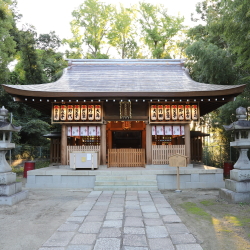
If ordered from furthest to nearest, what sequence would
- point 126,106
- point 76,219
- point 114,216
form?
point 126,106 < point 114,216 < point 76,219

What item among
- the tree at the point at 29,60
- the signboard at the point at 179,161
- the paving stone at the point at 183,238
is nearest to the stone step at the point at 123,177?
the signboard at the point at 179,161

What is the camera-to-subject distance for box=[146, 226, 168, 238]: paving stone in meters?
4.16

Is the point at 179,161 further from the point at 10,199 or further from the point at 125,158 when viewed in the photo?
the point at 10,199

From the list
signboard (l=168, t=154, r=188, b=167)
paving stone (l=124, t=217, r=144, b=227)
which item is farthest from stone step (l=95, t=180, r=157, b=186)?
paving stone (l=124, t=217, r=144, b=227)

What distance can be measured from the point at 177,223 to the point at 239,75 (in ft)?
38.9

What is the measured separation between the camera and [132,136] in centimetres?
1628

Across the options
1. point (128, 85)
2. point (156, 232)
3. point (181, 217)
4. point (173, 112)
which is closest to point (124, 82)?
point (128, 85)

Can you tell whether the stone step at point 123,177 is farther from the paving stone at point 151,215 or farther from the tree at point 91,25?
the tree at point 91,25

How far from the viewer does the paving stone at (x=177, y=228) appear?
14.3 feet

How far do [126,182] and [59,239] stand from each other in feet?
17.5

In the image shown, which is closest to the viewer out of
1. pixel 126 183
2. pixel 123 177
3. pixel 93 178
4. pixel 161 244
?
pixel 161 244

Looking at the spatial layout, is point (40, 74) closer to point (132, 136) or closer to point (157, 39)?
point (132, 136)

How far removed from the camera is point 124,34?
31.5 metres

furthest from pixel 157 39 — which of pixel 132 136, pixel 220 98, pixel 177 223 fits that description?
pixel 177 223
